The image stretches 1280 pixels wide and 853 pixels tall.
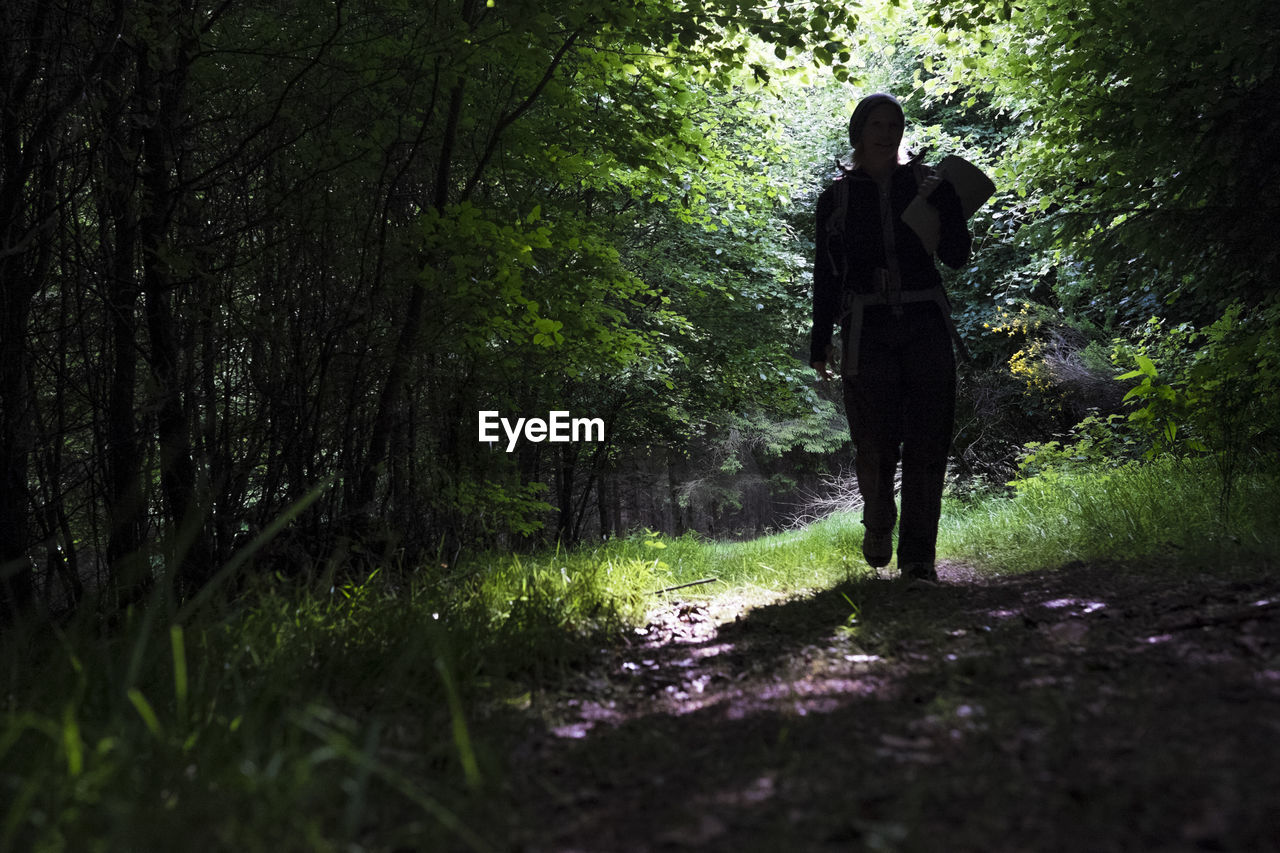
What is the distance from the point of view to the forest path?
47.9 inches

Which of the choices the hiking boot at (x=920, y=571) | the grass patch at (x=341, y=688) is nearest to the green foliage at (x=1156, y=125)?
the grass patch at (x=341, y=688)

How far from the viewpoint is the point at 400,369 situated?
4.68 metres

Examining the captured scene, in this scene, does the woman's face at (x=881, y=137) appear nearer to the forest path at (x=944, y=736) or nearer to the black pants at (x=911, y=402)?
the black pants at (x=911, y=402)

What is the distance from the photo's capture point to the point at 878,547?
14.6 feet

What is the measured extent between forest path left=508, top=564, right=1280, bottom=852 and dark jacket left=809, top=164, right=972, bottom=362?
1.92 meters

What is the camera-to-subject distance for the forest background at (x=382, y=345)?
6.76ft

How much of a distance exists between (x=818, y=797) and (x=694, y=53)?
4.52 metres

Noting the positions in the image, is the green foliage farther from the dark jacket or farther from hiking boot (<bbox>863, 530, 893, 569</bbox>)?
hiking boot (<bbox>863, 530, 893, 569</bbox>)

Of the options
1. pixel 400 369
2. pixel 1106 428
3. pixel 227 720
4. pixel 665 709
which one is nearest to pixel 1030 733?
pixel 665 709

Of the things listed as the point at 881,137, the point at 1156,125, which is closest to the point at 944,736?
the point at 881,137

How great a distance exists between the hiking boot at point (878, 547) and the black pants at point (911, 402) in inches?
9.4

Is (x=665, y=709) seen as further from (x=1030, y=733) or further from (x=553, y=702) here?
(x=1030, y=733)

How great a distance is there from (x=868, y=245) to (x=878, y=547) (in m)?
1.69

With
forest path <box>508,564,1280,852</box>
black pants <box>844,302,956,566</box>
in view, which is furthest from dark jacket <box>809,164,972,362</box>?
forest path <box>508,564,1280,852</box>
